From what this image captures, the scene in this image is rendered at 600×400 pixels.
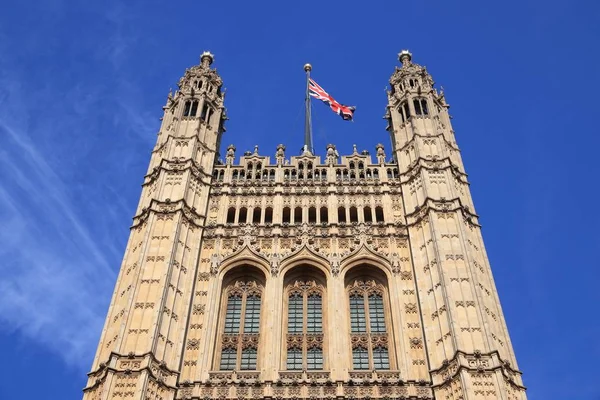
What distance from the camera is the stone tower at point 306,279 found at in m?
25.2

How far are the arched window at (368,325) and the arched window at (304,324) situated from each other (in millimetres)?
1212

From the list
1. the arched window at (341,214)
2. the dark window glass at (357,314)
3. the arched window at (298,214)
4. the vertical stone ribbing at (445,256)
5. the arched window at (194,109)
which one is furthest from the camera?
the arched window at (194,109)

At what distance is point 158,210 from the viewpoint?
31.6m

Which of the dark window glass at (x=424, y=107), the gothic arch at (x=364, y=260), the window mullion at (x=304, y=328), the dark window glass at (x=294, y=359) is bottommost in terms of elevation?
the dark window glass at (x=294, y=359)

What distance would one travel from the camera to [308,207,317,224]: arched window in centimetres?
3316

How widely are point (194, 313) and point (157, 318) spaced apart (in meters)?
2.42

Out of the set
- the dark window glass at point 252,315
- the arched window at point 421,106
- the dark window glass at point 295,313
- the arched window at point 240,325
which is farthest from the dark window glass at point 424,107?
the dark window glass at point 252,315

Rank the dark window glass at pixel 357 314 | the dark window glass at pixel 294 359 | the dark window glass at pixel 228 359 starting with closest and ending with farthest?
the dark window glass at pixel 294 359 → the dark window glass at pixel 228 359 → the dark window glass at pixel 357 314

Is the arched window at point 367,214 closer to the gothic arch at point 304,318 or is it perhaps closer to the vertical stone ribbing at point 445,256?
the vertical stone ribbing at point 445,256

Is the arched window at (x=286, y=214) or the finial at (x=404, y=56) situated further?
the finial at (x=404, y=56)

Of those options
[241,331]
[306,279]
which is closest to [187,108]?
[306,279]

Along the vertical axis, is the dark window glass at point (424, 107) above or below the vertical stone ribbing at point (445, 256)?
above

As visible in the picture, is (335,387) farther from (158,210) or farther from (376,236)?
(158,210)

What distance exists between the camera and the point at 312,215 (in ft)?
110
